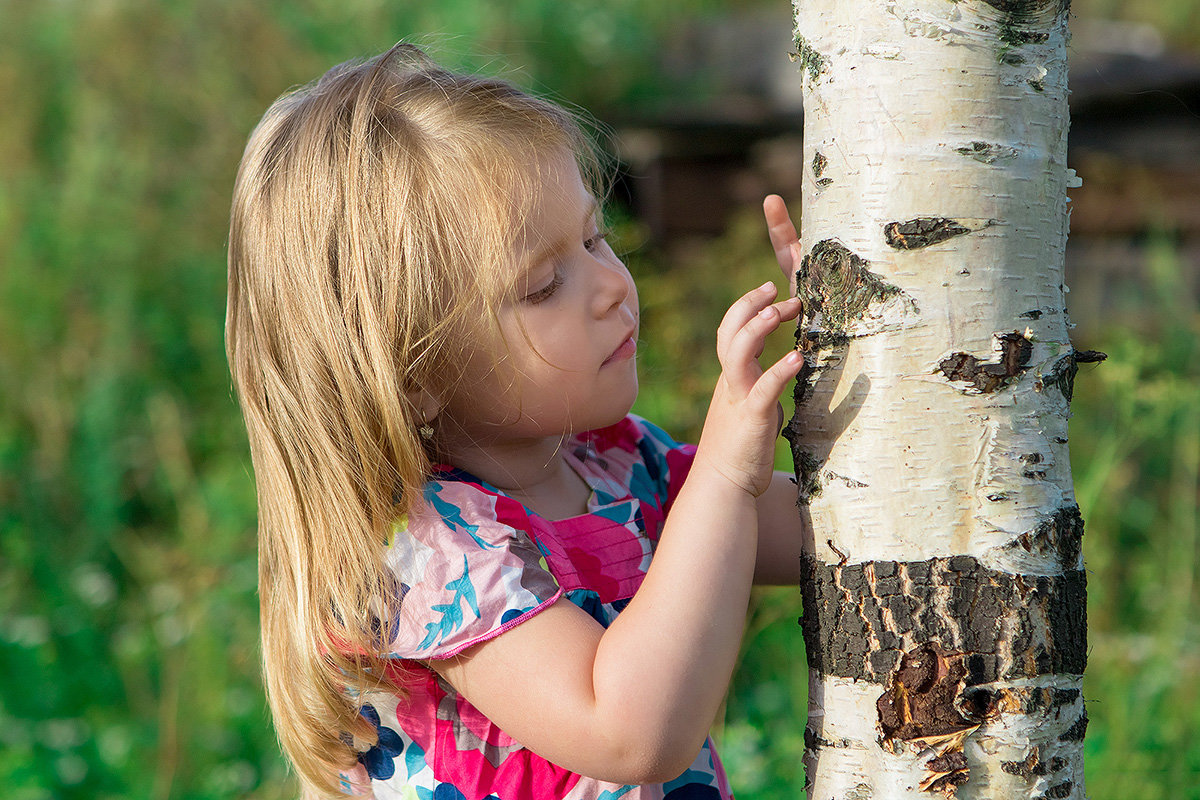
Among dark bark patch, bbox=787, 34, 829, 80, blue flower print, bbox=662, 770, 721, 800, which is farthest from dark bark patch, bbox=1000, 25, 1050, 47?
blue flower print, bbox=662, 770, 721, 800

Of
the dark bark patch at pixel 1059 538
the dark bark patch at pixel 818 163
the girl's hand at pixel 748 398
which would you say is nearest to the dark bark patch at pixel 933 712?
the dark bark patch at pixel 1059 538

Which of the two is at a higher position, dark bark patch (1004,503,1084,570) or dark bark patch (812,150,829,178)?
dark bark patch (812,150,829,178)

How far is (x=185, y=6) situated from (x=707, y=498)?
3.85 m

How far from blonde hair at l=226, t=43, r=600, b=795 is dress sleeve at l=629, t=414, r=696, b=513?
0.39 meters

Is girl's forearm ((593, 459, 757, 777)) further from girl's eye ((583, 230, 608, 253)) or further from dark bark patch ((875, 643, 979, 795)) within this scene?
girl's eye ((583, 230, 608, 253))

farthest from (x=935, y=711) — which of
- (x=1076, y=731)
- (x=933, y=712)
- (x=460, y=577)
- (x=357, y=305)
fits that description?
(x=357, y=305)

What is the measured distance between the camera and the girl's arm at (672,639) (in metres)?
1.00

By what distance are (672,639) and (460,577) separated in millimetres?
238

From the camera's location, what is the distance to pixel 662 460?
150 centimetres

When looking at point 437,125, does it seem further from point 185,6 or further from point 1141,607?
point 185,6

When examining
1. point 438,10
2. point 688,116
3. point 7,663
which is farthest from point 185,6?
point 7,663

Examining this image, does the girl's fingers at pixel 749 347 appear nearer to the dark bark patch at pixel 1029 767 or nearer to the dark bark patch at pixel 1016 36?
the dark bark patch at pixel 1016 36

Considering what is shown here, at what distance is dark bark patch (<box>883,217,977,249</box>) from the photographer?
921mm

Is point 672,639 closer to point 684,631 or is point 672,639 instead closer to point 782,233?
point 684,631
